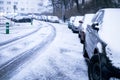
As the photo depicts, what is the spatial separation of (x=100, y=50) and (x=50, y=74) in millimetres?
2449

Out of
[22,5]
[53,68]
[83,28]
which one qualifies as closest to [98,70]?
[53,68]

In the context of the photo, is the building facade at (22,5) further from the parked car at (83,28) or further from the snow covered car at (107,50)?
the snow covered car at (107,50)

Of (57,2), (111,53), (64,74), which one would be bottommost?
(64,74)

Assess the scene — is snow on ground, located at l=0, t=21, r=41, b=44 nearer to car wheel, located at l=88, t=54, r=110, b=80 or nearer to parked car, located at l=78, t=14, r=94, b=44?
parked car, located at l=78, t=14, r=94, b=44

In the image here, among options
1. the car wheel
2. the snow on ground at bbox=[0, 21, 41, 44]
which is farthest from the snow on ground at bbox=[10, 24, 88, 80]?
the snow on ground at bbox=[0, 21, 41, 44]

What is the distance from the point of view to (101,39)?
6.03m

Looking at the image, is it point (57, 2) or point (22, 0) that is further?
point (22, 0)

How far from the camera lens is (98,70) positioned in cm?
591

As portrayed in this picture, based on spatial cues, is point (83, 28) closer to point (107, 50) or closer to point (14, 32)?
point (107, 50)

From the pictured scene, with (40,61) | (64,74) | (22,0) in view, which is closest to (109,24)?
(64,74)

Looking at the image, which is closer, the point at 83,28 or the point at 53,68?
the point at 53,68

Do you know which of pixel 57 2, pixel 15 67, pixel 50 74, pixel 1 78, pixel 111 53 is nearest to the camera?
pixel 111 53

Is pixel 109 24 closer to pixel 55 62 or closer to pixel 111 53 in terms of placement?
pixel 111 53

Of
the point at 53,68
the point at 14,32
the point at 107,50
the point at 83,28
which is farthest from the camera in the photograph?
the point at 14,32
